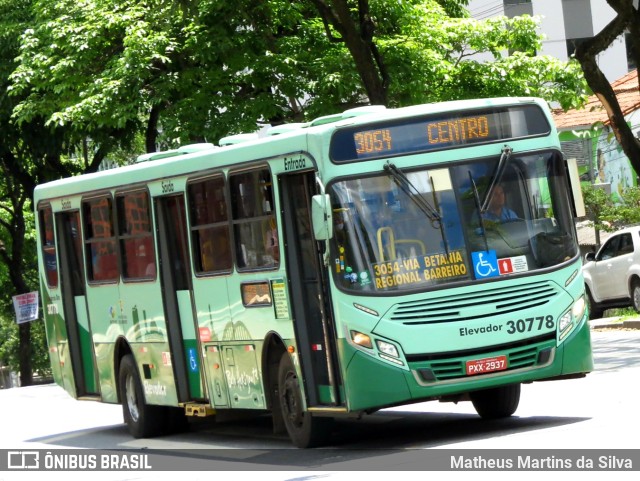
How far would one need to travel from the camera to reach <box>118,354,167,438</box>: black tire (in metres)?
16.5

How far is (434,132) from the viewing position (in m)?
12.2

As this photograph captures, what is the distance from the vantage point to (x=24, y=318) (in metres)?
39.4

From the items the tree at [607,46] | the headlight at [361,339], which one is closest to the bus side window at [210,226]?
the headlight at [361,339]

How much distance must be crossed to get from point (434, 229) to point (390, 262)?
449 millimetres

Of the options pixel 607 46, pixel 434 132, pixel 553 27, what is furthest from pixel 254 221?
pixel 553 27

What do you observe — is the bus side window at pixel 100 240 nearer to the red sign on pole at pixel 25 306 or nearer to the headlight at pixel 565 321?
the headlight at pixel 565 321

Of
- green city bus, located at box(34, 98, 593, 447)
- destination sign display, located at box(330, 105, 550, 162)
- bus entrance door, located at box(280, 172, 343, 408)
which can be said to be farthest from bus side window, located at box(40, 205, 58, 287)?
destination sign display, located at box(330, 105, 550, 162)

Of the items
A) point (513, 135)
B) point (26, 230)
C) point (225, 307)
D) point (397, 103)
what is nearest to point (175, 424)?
point (225, 307)

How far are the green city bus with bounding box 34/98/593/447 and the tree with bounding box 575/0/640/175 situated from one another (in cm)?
859

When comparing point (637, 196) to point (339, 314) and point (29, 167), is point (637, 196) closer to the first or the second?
point (29, 167)

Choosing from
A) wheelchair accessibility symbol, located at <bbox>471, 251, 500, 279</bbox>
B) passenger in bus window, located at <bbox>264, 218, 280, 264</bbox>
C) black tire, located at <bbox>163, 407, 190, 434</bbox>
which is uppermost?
passenger in bus window, located at <bbox>264, 218, 280, 264</bbox>

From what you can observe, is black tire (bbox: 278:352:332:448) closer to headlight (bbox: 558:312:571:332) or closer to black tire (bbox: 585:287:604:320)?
headlight (bbox: 558:312:571:332)

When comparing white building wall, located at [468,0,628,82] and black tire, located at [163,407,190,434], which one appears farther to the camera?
white building wall, located at [468,0,628,82]

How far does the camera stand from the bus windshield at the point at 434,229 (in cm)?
1184
